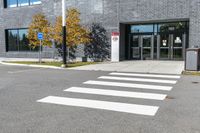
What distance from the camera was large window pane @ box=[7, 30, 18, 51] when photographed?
29.0 metres

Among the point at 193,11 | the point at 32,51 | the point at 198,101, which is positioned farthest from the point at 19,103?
the point at 32,51

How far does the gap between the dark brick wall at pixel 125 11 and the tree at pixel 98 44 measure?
0.55m

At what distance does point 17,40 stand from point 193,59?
64.0ft

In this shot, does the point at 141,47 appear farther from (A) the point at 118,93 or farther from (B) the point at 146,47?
(A) the point at 118,93

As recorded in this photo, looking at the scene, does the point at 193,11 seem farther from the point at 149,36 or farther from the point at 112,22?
the point at 112,22

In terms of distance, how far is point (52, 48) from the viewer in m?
25.7

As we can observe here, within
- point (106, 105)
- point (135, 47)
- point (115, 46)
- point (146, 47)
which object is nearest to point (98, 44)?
point (115, 46)

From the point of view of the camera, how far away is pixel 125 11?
71.5ft

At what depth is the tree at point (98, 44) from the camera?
74.8 feet

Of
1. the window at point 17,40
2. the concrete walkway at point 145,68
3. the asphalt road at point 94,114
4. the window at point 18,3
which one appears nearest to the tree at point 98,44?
the concrete walkway at point 145,68

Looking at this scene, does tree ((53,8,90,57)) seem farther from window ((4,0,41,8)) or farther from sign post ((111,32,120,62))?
window ((4,0,41,8))

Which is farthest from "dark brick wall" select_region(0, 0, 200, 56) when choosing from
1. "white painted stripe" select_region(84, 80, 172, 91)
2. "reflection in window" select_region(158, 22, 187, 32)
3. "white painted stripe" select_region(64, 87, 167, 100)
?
"white painted stripe" select_region(64, 87, 167, 100)

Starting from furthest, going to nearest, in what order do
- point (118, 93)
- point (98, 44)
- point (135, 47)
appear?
point (135, 47), point (98, 44), point (118, 93)

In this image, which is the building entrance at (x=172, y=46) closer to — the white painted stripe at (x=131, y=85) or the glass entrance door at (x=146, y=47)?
the glass entrance door at (x=146, y=47)
